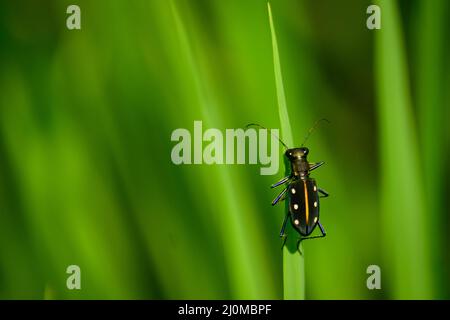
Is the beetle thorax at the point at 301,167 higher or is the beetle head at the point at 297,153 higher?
the beetle head at the point at 297,153

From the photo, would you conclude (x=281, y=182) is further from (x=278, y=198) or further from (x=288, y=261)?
(x=288, y=261)

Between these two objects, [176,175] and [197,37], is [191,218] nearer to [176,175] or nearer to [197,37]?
[176,175]

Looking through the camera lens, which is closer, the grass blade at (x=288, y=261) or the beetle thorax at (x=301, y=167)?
the grass blade at (x=288, y=261)

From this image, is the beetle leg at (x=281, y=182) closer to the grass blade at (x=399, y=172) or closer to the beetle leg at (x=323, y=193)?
the beetle leg at (x=323, y=193)

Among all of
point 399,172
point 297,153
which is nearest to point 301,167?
point 297,153

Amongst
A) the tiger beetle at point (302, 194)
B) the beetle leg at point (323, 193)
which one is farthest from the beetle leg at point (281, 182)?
the beetle leg at point (323, 193)
